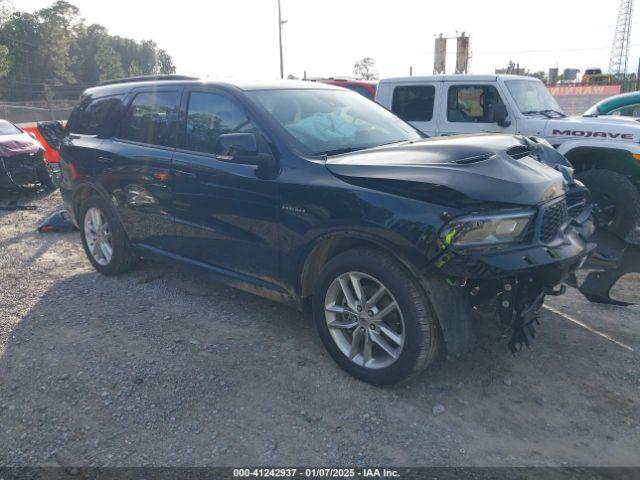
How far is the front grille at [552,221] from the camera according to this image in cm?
285

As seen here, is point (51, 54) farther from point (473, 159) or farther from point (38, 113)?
point (473, 159)

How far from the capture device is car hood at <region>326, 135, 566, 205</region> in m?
2.72

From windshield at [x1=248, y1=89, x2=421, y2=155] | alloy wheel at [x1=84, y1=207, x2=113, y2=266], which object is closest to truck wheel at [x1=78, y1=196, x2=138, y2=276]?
alloy wheel at [x1=84, y1=207, x2=113, y2=266]

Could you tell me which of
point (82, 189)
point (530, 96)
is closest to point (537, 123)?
point (530, 96)

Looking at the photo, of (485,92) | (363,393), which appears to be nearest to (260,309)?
(363,393)

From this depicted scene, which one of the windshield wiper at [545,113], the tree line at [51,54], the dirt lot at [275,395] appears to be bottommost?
the dirt lot at [275,395]

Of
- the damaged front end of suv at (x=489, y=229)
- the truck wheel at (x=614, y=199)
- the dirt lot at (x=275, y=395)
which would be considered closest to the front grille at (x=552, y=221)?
the damaged front end of suv at (x=489, y=229)

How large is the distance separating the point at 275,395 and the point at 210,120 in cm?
207

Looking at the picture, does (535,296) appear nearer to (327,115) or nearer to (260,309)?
(327,115)

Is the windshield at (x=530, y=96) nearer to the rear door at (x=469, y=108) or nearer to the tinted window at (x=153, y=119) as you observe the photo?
the rear door at (x=469, y=108)

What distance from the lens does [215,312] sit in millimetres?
4246

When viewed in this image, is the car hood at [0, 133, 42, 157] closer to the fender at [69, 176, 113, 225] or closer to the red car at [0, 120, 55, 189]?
the red car at [0, 120, 55, 189]

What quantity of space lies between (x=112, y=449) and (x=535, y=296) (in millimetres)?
2379

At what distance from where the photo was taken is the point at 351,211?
2.95 metres
